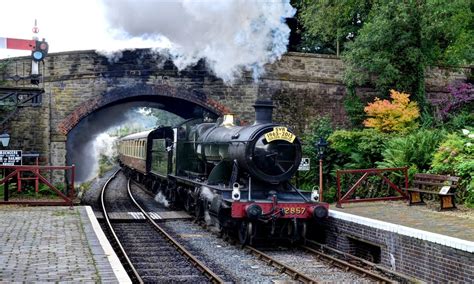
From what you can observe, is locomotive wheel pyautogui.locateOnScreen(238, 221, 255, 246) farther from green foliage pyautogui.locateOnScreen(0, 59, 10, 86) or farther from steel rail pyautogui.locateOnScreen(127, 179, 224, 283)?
green foliage pyautogui.locateOnScreen(0, 59, 10, 86)

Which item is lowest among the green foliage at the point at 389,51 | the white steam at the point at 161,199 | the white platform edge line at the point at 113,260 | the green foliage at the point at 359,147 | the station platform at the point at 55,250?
the white steam at the point at 161,199

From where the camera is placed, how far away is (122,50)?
61.9 ft

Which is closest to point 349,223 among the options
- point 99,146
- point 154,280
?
point 154,280

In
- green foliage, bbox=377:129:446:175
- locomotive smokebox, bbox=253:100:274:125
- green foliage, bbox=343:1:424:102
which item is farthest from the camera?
green foliage, bbox=343:1:424:102

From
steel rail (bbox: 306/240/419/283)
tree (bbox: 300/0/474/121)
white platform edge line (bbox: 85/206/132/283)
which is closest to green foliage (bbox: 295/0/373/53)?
tree (bbox: 300/0/474/121)

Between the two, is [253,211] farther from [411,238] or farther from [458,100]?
[458,100]

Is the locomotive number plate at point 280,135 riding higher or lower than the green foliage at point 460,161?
higher

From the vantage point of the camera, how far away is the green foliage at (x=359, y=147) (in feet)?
52.0

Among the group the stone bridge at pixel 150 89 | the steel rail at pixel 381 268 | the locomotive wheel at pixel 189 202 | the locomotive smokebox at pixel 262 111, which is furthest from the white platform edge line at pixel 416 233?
the stone bridge at pixel 150 89

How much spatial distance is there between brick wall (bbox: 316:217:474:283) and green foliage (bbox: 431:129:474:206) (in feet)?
9.26

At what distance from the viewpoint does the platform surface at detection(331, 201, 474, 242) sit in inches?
356

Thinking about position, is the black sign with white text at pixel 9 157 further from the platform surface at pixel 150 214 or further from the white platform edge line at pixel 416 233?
the white platform edge line at pixel 416 233

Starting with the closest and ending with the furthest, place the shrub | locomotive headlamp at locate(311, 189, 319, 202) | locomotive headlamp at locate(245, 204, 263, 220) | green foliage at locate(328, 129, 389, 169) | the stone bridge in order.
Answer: locomotive headlamp at locate(245, 204, 263, 220), locomotive headlamp at locate(311, 189, 319, 202), green foliage at locate(328, 129, 389, 169), the stone bridge, the shrub

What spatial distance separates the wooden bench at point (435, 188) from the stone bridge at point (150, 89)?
7848 millimetres
